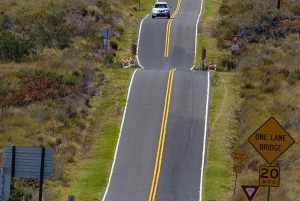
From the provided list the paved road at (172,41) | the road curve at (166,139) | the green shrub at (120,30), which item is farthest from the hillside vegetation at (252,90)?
the green shrub at (120,30)

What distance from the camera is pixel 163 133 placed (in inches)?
1330

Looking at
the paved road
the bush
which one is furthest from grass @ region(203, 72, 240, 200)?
the bush

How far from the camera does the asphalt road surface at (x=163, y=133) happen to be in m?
28.2

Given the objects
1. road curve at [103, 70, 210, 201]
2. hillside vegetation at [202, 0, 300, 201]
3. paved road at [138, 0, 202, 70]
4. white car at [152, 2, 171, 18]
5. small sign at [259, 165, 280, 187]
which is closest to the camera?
small sign at [259, 165, 280, 187]

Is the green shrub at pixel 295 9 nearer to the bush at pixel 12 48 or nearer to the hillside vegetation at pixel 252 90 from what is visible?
the hillside vegetation at pixel 252 90

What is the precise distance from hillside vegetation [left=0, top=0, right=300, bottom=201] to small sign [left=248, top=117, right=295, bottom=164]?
6.16 metres

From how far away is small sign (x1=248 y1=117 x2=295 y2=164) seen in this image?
17.7 meters

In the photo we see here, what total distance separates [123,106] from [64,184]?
31.5 ft

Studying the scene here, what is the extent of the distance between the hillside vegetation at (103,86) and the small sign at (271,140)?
6.16m

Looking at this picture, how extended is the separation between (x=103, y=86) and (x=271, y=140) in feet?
77.0

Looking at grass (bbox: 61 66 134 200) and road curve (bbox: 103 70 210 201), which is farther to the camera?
grass (bbox: 61 66 134 200)

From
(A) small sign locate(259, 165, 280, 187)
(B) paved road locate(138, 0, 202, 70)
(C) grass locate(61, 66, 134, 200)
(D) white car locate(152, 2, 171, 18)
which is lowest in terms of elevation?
(C) grass locate(61, 66, 134, 200)

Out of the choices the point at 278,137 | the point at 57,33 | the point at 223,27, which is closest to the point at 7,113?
the point at 57,33

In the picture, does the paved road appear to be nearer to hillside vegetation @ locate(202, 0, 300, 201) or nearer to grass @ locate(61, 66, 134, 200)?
hillside vegetation @ locate(202, 0, 300, 201)
